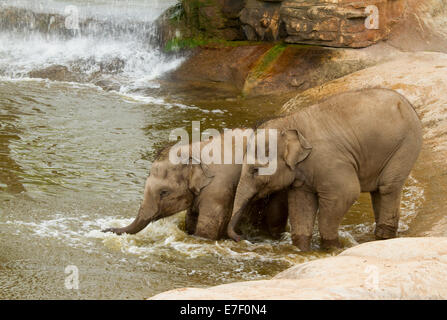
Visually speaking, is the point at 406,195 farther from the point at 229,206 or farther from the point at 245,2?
the point at 245,2

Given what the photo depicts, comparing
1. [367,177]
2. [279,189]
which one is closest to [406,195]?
[367,177]

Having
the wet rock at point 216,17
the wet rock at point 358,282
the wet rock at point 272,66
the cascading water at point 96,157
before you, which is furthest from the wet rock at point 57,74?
the wet rock at point 358,282

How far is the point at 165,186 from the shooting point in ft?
23.9

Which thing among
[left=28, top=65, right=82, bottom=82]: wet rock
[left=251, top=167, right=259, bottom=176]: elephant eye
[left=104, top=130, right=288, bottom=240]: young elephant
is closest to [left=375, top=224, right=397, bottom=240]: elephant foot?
[left=104, top=130, right=288, bottom=240]: young elephant

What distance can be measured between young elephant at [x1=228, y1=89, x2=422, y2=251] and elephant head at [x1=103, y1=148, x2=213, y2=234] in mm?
466

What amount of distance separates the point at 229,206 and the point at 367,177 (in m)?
1.40

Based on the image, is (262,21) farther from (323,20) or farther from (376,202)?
(376,202)

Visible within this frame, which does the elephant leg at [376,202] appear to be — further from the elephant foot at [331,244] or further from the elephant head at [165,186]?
the elephant head at [165,186]

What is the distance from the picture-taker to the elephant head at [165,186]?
23.8 feet

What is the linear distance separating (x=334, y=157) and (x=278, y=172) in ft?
1.81

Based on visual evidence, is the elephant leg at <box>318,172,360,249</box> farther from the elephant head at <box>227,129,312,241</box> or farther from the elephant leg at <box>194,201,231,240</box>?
the elephant leg at <box>194,201,231,240</box>

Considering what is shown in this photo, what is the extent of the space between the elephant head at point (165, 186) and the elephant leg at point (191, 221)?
376 mm

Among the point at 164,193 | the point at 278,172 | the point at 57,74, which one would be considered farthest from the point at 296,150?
the point at 57,74
